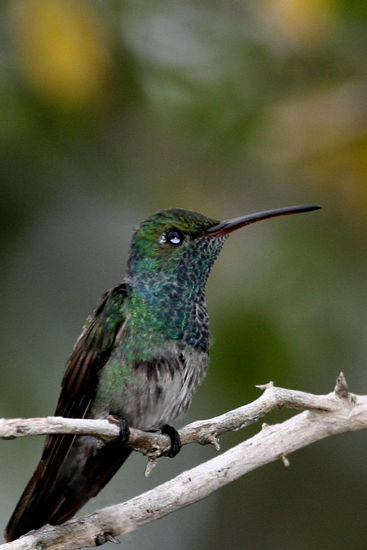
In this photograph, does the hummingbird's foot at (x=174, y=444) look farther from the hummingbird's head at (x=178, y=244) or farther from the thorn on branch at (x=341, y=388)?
the thorn on branch at (x=341, y=388)

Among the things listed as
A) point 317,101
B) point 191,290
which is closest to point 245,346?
point 191,290

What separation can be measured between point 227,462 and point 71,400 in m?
0.90

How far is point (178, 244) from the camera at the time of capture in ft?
14.1

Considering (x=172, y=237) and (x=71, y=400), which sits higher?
(x=172, y=237)

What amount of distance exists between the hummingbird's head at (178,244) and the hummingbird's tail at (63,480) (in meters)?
0.70

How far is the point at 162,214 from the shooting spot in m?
4.34

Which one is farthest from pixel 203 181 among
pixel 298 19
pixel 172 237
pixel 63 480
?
pixel 63 480

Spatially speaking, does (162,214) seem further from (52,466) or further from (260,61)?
(260,61)

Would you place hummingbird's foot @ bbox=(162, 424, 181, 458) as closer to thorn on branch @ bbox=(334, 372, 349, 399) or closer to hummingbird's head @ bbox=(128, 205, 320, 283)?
hummingbird's head @ bbox=(128, 205, 320, 283)

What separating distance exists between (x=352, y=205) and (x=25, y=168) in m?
1.65

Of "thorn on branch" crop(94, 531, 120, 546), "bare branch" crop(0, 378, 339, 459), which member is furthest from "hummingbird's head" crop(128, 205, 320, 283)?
"thorn on branch" crop(94, 531, 120, 546)

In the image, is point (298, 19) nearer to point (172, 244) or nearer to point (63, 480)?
point (172, 244)

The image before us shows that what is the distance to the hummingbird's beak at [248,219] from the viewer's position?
13.6ft

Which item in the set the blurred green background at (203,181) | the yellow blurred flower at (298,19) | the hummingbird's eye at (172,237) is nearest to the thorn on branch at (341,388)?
the hummingbird's eye at (172,237)
